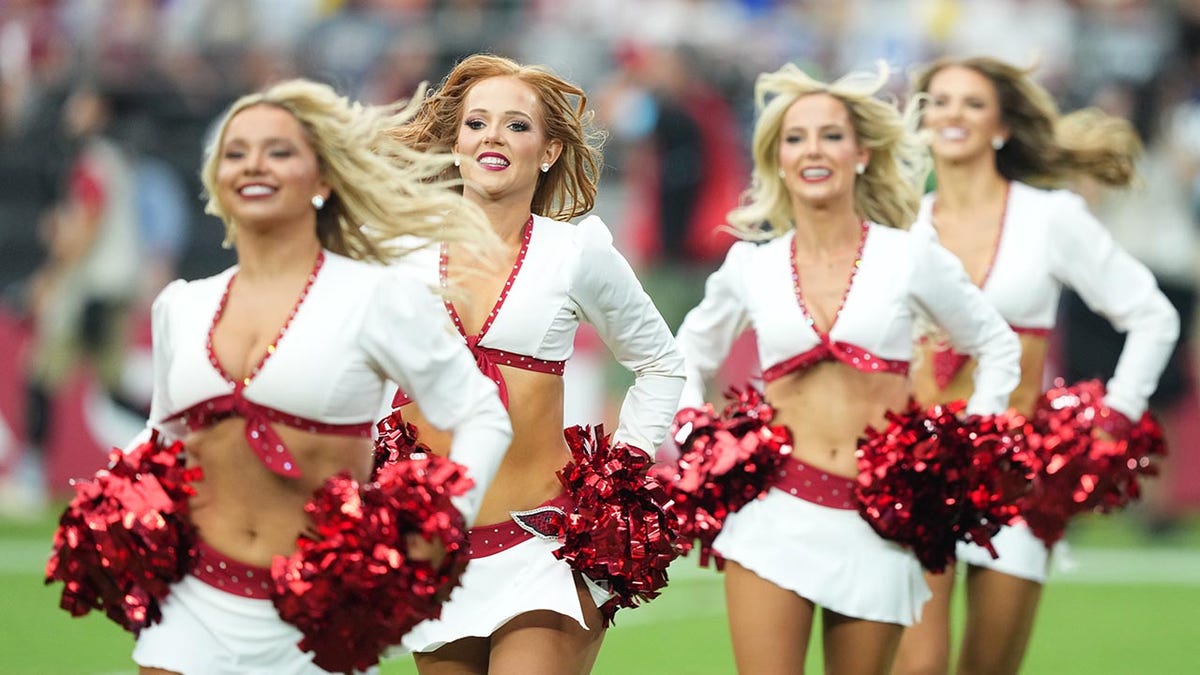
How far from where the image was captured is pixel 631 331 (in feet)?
15.8

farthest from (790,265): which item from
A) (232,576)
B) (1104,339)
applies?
(1104,339)

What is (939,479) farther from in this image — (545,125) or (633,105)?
(633,105)

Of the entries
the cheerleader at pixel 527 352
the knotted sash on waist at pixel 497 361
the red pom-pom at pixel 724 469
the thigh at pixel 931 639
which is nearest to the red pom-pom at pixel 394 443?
the cheerleader at pixel 527 352

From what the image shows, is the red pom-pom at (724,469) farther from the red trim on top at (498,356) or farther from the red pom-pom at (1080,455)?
the red pom-pom at (1080,455)

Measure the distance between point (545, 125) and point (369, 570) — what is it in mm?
1536

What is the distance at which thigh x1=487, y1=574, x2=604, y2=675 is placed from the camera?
14.7ft

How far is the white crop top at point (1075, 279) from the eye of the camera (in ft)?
20.5

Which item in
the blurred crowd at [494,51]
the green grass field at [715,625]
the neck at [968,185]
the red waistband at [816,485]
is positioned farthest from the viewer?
the blurred crowd at [494,51]

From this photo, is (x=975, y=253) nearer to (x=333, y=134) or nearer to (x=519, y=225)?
(x=519, y=225)

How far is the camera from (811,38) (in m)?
13.7

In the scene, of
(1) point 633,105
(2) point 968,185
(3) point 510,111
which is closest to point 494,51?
(1) point 633,105

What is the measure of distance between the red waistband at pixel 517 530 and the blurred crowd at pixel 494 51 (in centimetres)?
770

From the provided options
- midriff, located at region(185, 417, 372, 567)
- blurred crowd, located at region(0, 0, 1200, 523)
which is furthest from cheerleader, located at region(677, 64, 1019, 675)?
blurred crowd, located at region(0, 0, 1200, 523)

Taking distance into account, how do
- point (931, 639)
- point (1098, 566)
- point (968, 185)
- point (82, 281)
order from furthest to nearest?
point (82, 281) → point (1098, 566) → point (968, 185) → point (931, 639)
